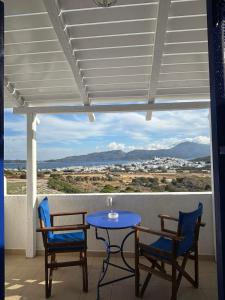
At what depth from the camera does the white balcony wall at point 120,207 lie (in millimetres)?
3822

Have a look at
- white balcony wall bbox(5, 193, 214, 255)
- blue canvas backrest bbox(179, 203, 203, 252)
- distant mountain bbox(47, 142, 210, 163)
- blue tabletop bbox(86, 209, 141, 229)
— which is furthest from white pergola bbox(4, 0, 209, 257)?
blue canvas backrest bbox(179, 203, 203, 252)

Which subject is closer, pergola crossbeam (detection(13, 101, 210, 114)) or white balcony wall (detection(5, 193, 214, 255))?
pergola crossbeam (detection(13, 101, 210, 114))

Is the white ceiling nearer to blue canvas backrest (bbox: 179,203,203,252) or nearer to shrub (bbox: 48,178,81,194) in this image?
shrub (bbox: 48,178,81,194)

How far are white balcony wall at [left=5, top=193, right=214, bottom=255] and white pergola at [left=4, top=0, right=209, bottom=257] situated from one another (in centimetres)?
31

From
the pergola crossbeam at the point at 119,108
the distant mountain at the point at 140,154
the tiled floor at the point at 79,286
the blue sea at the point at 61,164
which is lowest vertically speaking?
the tiled floor at the point at 79,286

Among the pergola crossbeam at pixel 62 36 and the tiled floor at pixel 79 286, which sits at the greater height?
the pergola crossbeam at pixel 62 36

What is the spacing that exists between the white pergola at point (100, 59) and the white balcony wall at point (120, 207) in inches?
Answer: 12.1

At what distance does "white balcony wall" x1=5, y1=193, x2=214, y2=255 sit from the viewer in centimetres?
382

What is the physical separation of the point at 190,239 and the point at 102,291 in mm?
1155

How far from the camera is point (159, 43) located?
8.03 ft

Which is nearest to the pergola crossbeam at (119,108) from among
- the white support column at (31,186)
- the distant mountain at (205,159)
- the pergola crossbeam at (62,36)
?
the white support column at (31,186)

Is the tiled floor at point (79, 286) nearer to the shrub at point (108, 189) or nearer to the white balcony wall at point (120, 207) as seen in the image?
the white balcony wall at point (120, 207)

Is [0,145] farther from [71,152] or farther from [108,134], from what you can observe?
[108,134]

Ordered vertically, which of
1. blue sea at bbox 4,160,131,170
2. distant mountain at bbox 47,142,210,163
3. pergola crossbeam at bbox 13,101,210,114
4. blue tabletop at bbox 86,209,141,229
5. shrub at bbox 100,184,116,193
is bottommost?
blue tabletop at bbox 86,209,141,229
